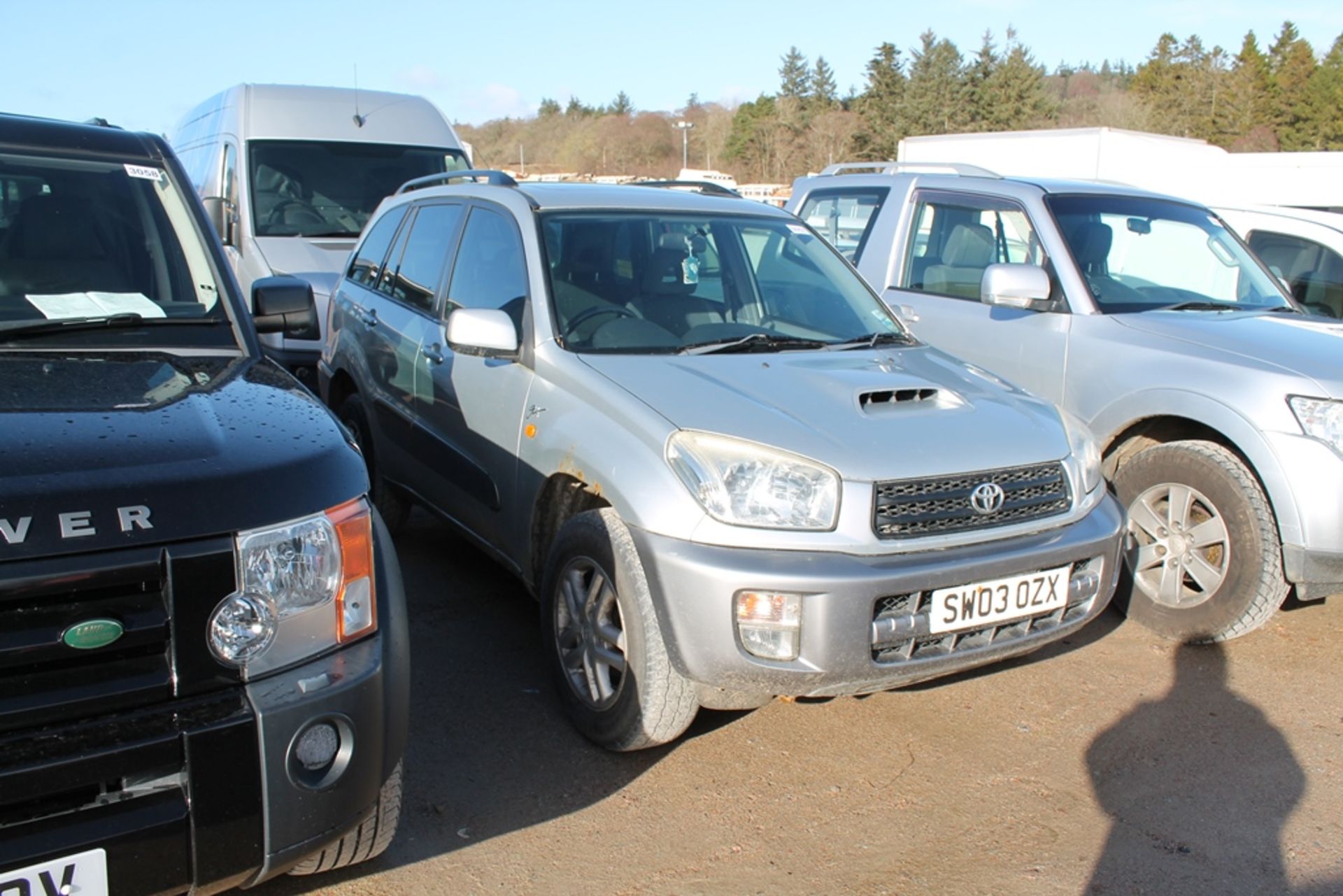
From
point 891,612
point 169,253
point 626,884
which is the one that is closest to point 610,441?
point 891,612

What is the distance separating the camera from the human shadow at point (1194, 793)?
117 inches

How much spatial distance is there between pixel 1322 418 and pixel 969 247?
2.23 metres

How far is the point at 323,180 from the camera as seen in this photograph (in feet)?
30.9

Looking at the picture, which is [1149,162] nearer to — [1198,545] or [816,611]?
[1198,545]

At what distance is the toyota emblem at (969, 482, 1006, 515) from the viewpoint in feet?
10.9

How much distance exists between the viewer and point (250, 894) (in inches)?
107

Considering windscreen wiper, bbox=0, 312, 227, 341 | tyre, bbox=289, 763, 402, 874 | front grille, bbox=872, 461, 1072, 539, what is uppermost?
windscreen wiper, bbox=0, 312, 227, 341

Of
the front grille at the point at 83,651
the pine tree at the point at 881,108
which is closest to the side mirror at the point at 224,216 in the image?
the front grille at the point at 83,651

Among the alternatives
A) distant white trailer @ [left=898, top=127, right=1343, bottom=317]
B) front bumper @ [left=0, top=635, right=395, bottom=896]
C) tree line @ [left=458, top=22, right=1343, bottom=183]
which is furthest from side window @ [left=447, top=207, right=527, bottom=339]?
tree line @ [left=458, top=22, right=1343, bottom=183]

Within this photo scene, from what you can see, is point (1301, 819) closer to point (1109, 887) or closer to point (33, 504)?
point (1109, 887)

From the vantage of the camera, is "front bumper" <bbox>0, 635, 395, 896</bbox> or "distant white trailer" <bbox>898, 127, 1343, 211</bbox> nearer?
"front bumper" <bbox>0, 635, 395, 896</bbox>

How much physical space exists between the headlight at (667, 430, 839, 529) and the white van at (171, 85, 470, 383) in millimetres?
5912

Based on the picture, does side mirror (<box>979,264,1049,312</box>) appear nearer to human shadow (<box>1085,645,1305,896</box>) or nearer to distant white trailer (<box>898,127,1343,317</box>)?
human shadow (<box>1085,645,1305,896</box>)

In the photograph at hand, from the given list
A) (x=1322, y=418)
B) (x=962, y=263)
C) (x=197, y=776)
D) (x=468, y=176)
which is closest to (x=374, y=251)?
(x=468, y=176)
